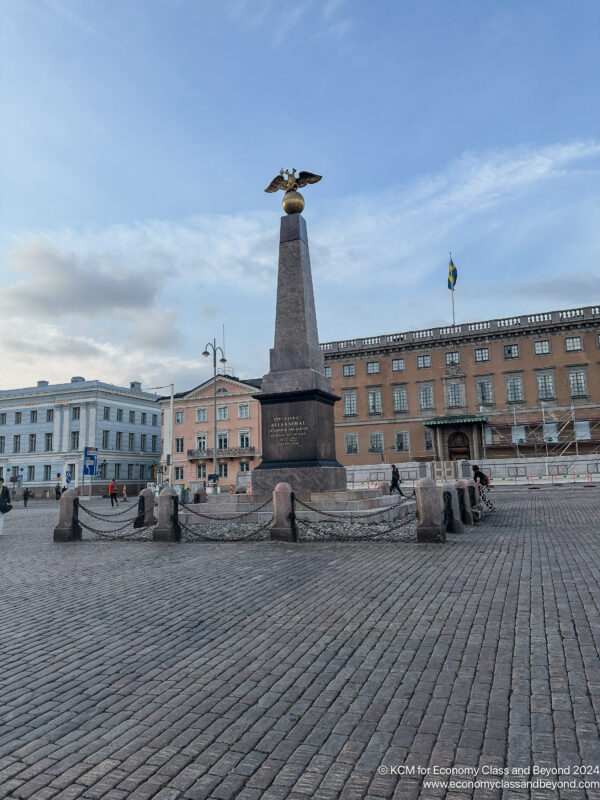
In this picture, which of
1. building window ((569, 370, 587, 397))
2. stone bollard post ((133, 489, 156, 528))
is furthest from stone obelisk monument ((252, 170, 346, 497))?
building window ((569, 370, 587, 397))

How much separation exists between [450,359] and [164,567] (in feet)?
151

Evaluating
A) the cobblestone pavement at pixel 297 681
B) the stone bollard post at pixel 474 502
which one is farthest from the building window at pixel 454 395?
the cobblestone pavement at pixel 297 681

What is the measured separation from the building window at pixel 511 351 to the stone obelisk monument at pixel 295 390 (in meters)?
37.7

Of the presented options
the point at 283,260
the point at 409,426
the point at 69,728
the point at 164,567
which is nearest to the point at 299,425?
the point at 283,260

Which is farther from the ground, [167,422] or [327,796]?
[167,422]

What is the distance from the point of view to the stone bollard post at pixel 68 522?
12.7 m

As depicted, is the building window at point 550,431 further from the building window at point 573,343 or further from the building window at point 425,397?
the building window at point 425,397

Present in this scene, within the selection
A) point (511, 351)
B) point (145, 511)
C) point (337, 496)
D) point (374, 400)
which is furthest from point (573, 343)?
point (145, 511)

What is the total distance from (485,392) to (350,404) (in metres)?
13.2

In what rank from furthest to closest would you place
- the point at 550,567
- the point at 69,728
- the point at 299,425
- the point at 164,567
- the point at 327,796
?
the point at 299,425
the point at 164,567
the point at 550,567
the point at 69,728
the point at 327,796

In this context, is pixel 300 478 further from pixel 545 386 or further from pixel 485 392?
pixel 545 386

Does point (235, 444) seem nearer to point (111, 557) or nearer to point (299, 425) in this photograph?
point (299, 425)

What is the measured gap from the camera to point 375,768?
2688mm

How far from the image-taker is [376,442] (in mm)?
52312
